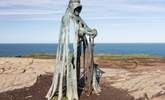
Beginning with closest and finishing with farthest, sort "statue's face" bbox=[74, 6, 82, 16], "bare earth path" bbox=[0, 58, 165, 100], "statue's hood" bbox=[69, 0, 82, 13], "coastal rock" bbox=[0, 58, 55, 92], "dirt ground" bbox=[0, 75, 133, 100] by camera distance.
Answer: "statue's hood" bbox=[69, 0, 82, 13], "statue's face" bbox=[74, 6, 82, 16], "dirt ground" bbox=[0, 75, 133, 100], "bare earth path" bbox=[0, 58, 165, 100], "coastal rock" bbox=[0, 58, 55, 92]

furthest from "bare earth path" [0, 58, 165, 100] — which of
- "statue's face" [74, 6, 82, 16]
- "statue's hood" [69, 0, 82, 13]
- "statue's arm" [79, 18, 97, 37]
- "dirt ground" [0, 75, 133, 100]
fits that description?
"statue's hood" [69, 0, 82, 13]

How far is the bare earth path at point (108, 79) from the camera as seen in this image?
14.6 metres

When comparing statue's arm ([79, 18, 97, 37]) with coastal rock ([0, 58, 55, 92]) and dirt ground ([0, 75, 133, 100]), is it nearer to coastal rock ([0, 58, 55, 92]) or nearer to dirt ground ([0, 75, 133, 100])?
dirt ground ([0, 75, 133, 100])

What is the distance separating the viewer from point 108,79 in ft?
55.7

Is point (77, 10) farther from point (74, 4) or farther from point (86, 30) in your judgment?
point (86, 30)

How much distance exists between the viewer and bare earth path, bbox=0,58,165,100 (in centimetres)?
1459

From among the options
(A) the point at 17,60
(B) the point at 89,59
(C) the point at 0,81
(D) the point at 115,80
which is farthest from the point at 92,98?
(A) the point at 17,60

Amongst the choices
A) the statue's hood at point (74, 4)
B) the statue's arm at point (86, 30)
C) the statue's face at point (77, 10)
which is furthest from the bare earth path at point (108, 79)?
the statue's hood at point (74, 4)

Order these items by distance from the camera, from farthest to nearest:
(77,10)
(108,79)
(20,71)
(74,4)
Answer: (20,71)
(108,79)
(77,10)
(74,4)

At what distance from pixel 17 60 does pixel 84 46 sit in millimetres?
7039

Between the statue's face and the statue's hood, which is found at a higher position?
the statue's hood

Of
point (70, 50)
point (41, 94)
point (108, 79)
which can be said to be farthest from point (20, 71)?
point (70, 50)

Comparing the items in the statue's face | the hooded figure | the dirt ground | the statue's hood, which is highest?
the statue's hood

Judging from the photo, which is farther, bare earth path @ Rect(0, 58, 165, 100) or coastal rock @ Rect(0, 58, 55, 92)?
coastal rock @ Rect(0, 58, 55, 92)
